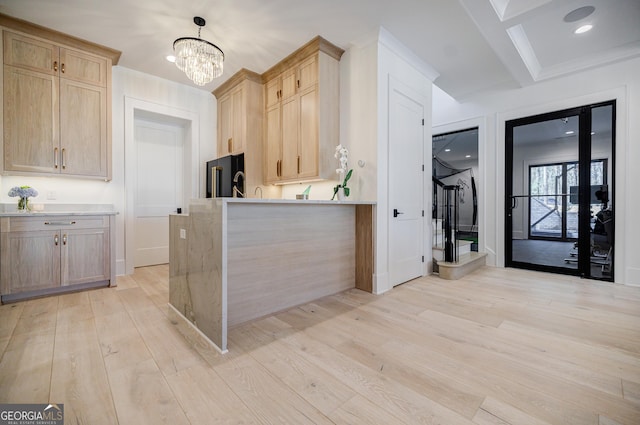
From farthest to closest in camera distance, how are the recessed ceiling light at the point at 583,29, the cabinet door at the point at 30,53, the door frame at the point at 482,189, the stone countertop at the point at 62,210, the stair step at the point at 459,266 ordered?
the door frame at the point at 482,189, the stair step at the point at 459,266, the recessed ceiling light at the point at 583,29, the cabinet door at the point at 30,53, the stone countertop at the point at 62,210

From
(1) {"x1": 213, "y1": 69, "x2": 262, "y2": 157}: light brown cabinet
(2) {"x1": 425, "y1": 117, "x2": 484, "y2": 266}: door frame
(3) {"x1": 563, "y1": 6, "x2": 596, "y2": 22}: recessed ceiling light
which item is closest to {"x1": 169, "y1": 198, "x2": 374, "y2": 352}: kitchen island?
(1) {"x1": 213, "y1": 69, "x2": 262, "y2": 157}: light brown cabinet

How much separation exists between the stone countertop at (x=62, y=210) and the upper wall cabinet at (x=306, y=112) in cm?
222

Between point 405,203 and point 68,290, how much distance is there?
3.99m

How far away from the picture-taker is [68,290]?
2977 mm

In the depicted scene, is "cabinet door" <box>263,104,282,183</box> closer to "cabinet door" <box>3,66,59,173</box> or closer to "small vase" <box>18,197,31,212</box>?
"cabinet door" <box>3,66,59,173</box>

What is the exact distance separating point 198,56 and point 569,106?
485cm

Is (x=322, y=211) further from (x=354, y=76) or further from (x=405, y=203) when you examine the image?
(x=354, y=76)

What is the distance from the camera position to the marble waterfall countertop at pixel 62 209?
110 inches

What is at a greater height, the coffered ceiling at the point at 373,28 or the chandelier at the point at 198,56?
the coffered ceiling at the point at 373,28

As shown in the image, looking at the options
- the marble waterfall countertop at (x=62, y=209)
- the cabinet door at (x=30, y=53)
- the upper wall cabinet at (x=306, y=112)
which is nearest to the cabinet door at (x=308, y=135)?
the upper wall cabinet at (x=306, y=112)

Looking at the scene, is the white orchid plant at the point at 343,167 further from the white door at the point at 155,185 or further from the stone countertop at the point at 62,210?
the white door at the point at 155,185

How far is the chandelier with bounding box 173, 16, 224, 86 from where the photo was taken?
2809mm

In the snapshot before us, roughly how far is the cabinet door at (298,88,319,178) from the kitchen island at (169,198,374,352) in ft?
2.48

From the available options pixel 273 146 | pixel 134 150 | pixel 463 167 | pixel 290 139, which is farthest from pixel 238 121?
pixel 463 167
